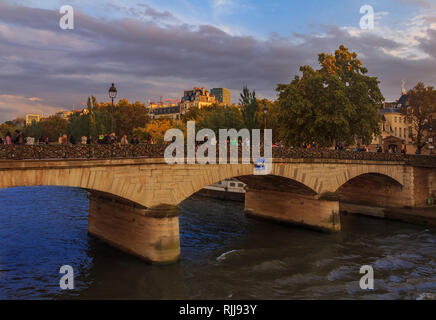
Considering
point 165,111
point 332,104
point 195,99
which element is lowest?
point 332,104

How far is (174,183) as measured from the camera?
60.9ft

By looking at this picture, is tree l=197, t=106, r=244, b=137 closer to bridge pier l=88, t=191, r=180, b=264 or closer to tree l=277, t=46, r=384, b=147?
tree l=277, t=46, r=384, b=147

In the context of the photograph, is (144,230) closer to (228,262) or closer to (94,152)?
(94,152)

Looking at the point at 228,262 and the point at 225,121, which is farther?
the point at 225,121

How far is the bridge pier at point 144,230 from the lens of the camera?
17.3 metres

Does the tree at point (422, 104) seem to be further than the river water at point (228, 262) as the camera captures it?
Yes

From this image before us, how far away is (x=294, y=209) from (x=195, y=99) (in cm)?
11596

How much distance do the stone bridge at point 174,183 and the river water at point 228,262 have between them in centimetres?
124

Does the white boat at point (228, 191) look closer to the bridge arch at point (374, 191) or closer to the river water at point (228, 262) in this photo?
the river water at point (228, 262)

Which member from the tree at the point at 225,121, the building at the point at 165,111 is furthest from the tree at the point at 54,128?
the tree at the point at 225,121

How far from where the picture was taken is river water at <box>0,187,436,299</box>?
50.1 ft

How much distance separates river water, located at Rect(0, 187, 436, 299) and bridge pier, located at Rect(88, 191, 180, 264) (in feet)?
1.62

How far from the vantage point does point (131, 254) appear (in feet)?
61.2

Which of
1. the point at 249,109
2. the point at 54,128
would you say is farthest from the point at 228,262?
the point at 54,128
